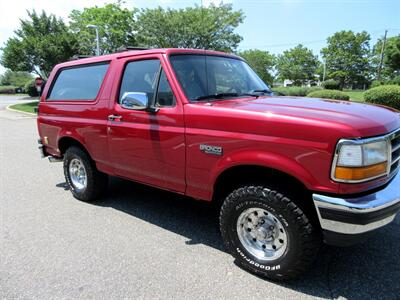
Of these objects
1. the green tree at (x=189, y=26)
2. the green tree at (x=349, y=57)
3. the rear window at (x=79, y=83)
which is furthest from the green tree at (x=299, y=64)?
the rear window at (x=79, y=83)

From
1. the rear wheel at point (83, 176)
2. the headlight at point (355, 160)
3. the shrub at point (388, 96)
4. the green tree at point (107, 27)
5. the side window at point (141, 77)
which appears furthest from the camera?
the green tree at point (107, 27)

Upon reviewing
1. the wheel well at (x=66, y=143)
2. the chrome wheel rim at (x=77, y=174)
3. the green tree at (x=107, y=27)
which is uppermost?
the green tree at (x=107, y=27)

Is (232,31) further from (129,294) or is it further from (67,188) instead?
(129,294)

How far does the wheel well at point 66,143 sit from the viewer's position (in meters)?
4.91

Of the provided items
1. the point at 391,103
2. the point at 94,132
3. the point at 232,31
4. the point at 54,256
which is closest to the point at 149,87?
the point at 94,132

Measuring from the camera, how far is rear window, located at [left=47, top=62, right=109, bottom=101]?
4398mm

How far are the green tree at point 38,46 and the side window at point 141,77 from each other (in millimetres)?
26113

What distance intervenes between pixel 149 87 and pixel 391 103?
12.8 m

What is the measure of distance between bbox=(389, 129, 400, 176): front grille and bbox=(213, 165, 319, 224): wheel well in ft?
2.40

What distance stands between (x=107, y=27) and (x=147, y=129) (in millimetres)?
31893

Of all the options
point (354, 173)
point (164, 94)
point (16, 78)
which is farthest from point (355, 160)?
point (16, 78)

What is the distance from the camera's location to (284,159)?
2.61 meters

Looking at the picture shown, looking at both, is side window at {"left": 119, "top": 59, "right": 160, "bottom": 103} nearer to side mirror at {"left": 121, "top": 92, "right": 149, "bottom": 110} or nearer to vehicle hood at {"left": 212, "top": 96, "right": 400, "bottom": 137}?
side mirror at {"left": 121, "top": 92, "right": 149, "bottom": 110}

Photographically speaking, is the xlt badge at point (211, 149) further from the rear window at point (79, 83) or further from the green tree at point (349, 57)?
the green tree at point (349, 57)
